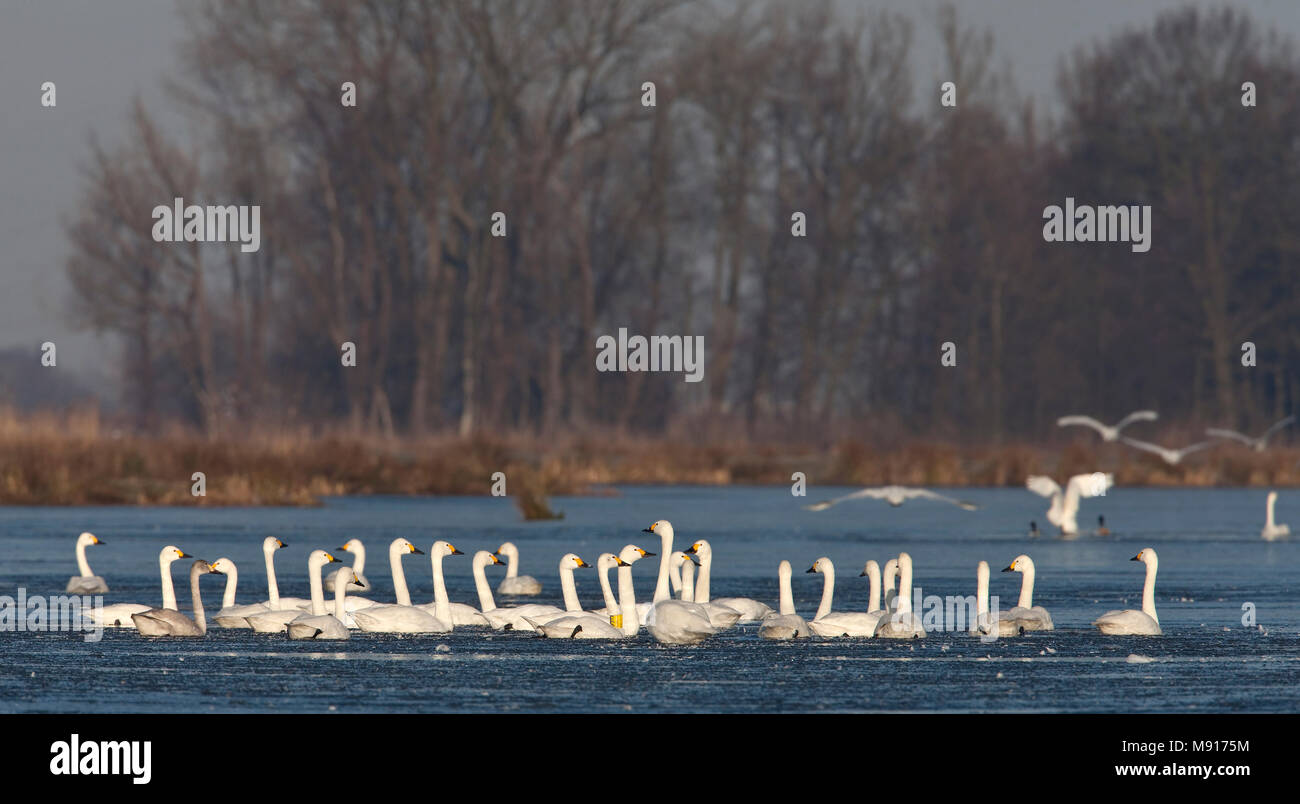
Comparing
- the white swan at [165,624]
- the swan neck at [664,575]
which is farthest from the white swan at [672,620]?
the white swan at [165,624]

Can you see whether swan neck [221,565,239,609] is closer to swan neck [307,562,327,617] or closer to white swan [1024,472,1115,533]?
swan neck [307,562,327,617]

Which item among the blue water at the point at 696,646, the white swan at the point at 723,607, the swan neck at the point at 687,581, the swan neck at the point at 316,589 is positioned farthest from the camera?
the swan neck at the point at 687,581

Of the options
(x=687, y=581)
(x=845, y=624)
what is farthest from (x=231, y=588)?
(x=845, y=624)

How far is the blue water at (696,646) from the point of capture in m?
11.4

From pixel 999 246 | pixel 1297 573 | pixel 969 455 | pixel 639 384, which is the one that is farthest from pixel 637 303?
pixel 1297 573

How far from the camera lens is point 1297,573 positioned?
20.3 metres

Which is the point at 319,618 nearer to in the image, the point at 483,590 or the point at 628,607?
the point at 483,590

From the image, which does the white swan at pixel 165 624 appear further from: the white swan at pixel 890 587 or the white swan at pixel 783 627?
the white swan at pixel 890 587

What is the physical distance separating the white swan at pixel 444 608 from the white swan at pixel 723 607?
5.77ft

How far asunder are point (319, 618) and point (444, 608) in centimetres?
104

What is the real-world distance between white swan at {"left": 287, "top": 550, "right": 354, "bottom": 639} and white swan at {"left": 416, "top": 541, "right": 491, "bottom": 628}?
62 cm

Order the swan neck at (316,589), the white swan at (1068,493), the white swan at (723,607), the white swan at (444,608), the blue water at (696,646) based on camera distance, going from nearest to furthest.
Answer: the blue water at (696,646) < the swan neck at (316,589) < the white swan at (444,608) < the white swan at (723,607) < the white swan at (1068,493)

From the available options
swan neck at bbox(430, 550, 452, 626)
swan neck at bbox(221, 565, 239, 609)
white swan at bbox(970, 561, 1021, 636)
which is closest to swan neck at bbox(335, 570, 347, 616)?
swan neck at bbox(430, 550, 452, 626)

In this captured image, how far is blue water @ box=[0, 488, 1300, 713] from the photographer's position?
37.5 ft
